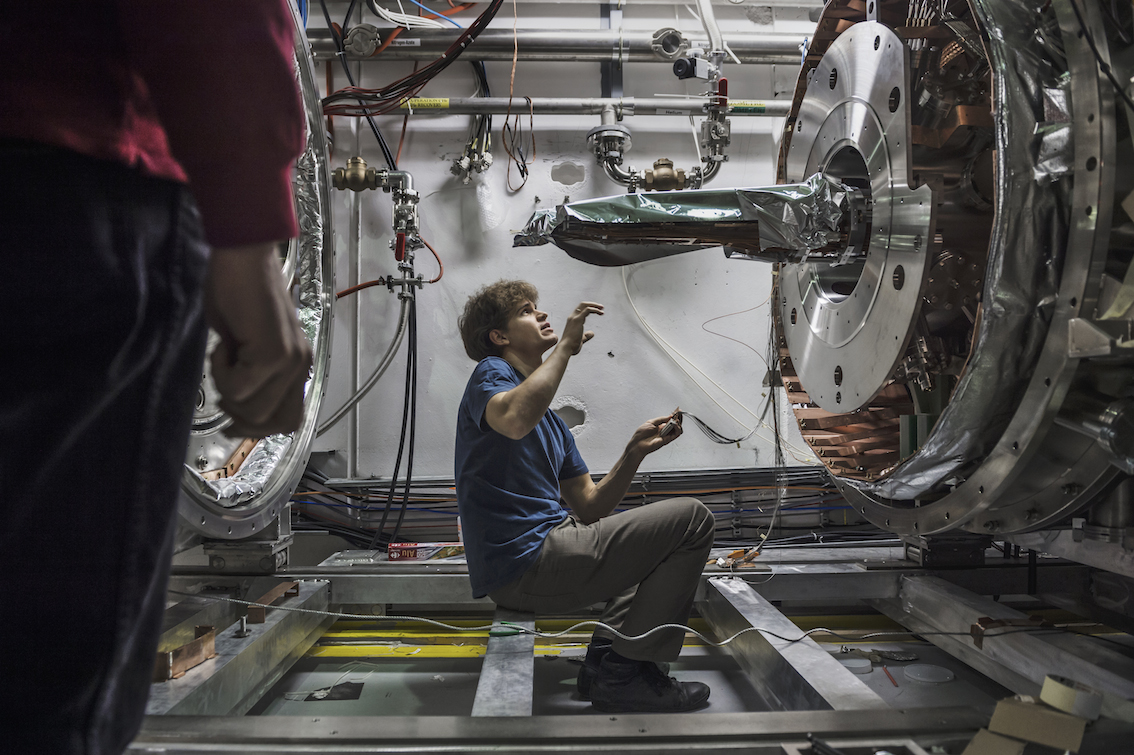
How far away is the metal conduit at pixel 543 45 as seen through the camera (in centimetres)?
272

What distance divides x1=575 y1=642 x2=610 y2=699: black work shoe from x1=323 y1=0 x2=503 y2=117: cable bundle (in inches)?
80.1

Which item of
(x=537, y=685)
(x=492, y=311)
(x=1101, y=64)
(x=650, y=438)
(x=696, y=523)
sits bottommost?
(x=537, y=685)

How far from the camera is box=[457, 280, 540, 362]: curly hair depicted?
1.83m

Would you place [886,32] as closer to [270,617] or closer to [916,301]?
[916,301]

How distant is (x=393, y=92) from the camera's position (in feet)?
8.87

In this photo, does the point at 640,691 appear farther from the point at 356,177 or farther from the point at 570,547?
the point at 356,177

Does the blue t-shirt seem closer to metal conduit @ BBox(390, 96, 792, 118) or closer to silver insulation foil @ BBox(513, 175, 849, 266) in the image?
silver insulation foil @ BBox(513, 175, 849, 266)

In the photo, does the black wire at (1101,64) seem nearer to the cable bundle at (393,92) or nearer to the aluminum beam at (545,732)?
the aluminum beam at (545,732)

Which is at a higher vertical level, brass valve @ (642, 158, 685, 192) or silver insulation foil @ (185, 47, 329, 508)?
brass valve @ (642, 158, 685, 192)

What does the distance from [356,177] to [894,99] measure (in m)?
1.86

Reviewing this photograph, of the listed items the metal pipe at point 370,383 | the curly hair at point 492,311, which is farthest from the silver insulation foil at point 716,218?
the metal pipe at point 370,383

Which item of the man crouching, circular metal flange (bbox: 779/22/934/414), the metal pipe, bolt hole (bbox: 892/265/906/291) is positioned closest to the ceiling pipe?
the metal pipe

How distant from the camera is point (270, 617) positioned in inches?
64.9

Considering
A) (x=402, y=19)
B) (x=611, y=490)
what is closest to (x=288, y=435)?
(x=611, y=490)
